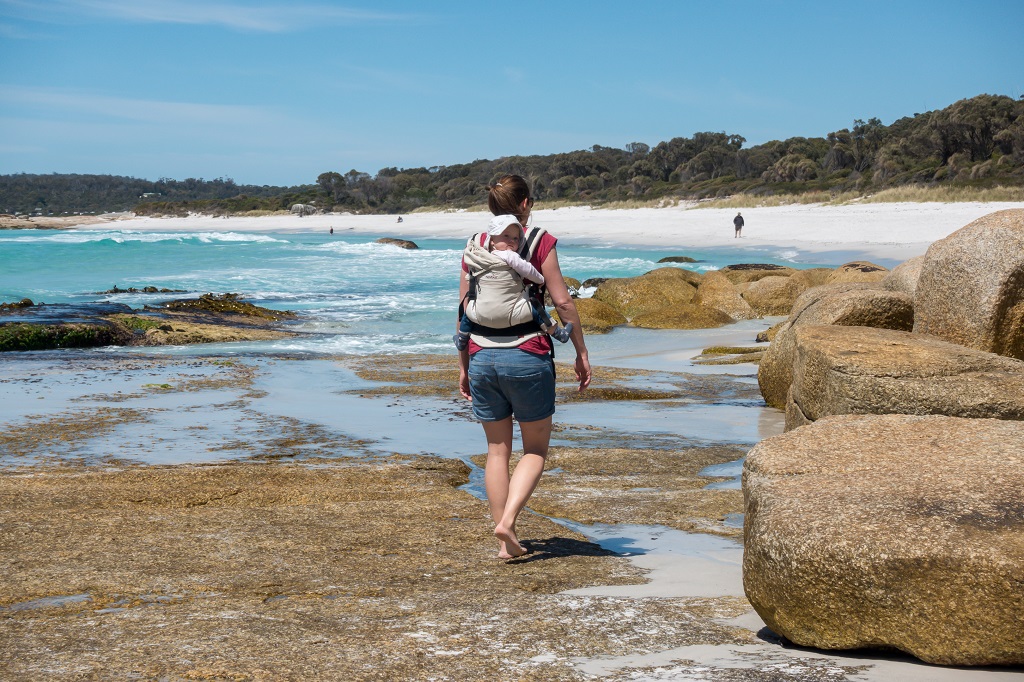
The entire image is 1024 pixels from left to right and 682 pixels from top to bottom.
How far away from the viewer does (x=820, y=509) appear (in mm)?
3484

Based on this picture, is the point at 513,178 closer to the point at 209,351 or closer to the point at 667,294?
the point at 209,351

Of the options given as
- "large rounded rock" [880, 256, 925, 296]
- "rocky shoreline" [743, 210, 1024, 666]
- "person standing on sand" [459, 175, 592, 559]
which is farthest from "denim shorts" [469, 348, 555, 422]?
"large rounded rock" [880, 256, 925, 296]

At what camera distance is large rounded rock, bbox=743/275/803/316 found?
19844mm

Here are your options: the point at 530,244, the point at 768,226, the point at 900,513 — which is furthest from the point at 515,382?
the point at 768,226

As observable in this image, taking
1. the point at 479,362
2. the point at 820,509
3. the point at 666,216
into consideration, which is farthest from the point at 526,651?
the point at 666,216

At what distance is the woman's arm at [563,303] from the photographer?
442 cm

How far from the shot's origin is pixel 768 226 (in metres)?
50.4

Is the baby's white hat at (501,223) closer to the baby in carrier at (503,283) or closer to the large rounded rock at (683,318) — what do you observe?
the baby in carrier at (503,283)

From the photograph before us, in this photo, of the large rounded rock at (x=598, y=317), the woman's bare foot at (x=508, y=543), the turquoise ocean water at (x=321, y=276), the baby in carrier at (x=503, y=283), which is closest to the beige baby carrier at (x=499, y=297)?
the baby in carrier at (x=503, y=283)

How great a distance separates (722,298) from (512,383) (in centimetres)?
1630

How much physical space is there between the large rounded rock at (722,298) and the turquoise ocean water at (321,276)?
5.25m

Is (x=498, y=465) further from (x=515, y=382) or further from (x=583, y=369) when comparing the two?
(x=583, y=369)

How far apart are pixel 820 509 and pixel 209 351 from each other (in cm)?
1332

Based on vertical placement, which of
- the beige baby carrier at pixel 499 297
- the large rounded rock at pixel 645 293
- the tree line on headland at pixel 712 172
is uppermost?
the tree line on headland at pixel 712 172
